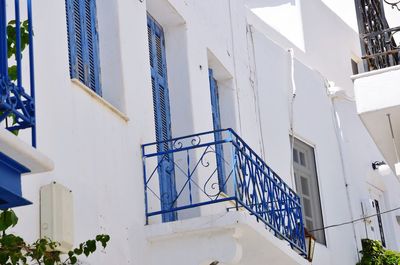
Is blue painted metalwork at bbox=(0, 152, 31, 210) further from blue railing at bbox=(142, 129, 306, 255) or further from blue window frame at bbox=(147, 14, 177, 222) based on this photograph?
blue window frame at bbox=(147, 14, 177, 222)

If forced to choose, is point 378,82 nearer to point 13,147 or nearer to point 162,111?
point 162,111

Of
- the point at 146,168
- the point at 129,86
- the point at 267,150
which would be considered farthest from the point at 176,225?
the point at 267,150

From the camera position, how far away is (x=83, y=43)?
9.08 meters

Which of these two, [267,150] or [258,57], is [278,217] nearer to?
[267,150]

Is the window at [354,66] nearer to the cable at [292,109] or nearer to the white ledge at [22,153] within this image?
the cable at [292,109]

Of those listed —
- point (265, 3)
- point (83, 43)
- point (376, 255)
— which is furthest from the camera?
Answer: point (265, 3)

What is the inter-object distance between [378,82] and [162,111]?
92.0 inches

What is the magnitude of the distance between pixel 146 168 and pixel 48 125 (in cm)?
194

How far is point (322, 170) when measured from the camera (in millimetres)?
15656

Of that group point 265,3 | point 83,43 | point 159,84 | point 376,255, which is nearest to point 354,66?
point 265,3

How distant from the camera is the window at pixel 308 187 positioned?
15.0 m

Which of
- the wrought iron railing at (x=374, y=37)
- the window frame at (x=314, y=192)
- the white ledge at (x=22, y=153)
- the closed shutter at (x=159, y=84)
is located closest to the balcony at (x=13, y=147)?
the white ledge at (x=22, y=153)

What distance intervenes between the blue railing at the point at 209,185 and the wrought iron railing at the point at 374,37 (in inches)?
60.6

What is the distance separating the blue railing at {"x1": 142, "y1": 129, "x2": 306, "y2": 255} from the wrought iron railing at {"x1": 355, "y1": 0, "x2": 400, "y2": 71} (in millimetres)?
1540
